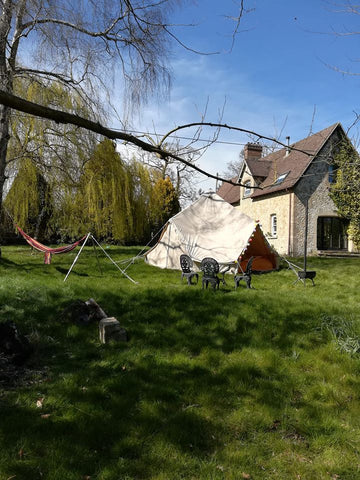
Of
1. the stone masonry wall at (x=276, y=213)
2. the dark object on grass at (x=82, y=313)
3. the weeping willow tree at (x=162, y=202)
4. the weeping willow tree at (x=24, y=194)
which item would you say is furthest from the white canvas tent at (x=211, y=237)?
the weeping willow tree at (x=162, y=202)

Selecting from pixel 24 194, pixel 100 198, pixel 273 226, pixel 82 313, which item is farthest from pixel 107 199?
pixel 82 313

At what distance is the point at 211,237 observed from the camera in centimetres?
1263

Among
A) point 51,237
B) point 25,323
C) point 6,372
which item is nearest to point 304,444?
point 6,372

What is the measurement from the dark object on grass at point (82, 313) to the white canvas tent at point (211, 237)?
7110mm

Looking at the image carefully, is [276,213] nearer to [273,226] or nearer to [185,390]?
[273,226]

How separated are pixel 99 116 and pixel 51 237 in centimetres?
1266

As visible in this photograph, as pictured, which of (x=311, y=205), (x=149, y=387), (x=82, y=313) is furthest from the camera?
(x=311, y=205)

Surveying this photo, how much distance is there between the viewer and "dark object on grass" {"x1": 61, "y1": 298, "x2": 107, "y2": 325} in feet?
16.3

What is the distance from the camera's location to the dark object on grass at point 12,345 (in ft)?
12.8

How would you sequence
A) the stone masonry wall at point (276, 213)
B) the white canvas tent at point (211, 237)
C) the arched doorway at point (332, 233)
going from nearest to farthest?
1. the white canvas tent at point (211, 237)
2. the stone masonry wall at point (276, 213)
3. the arched doorway at point (332, 233)

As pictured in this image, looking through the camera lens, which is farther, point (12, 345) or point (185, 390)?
point (12, 345)

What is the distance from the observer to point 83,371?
12.4 feet

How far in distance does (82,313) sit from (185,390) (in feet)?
6.98

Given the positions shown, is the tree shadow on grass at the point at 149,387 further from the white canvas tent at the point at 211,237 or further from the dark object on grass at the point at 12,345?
the white canvas tent at the point at 211,237
